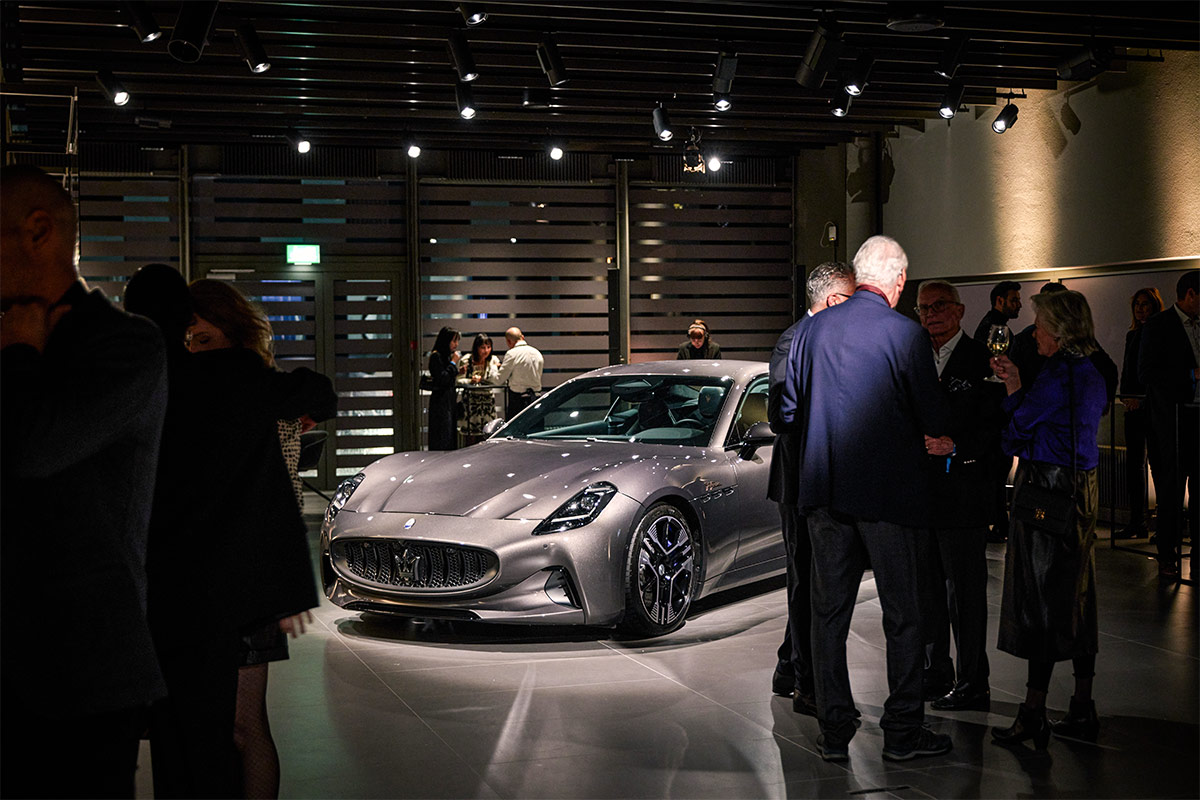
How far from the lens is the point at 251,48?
8469 mm

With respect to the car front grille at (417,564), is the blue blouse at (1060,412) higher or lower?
higher

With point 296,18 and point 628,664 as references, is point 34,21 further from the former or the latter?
point 628,664

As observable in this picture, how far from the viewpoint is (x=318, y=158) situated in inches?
571

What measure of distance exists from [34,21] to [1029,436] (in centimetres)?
726

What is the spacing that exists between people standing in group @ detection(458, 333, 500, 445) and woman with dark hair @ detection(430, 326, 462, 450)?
0.71 ft

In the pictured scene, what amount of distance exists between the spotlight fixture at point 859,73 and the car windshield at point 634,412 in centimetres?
375

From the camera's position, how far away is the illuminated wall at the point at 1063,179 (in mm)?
9586

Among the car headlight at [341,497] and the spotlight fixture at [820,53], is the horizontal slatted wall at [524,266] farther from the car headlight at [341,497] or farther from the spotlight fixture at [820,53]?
the car headlight at [341,497]

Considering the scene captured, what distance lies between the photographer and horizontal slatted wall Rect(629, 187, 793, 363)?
51.1 ft

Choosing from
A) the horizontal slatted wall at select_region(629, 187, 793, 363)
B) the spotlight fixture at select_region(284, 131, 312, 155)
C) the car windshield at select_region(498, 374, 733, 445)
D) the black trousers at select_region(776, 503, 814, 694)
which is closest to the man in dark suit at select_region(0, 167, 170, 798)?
the black trousers at select_region(776, 503, 814, 694)

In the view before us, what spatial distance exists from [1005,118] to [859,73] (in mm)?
2491

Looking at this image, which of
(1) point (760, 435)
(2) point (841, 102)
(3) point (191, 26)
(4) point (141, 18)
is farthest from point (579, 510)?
(2) point (841, 102)

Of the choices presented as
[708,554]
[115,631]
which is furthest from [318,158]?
[115,631]

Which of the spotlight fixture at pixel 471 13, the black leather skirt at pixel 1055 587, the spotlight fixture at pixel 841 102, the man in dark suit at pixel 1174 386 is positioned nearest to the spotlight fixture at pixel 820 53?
the spotlight fixture at pixel 841 102
